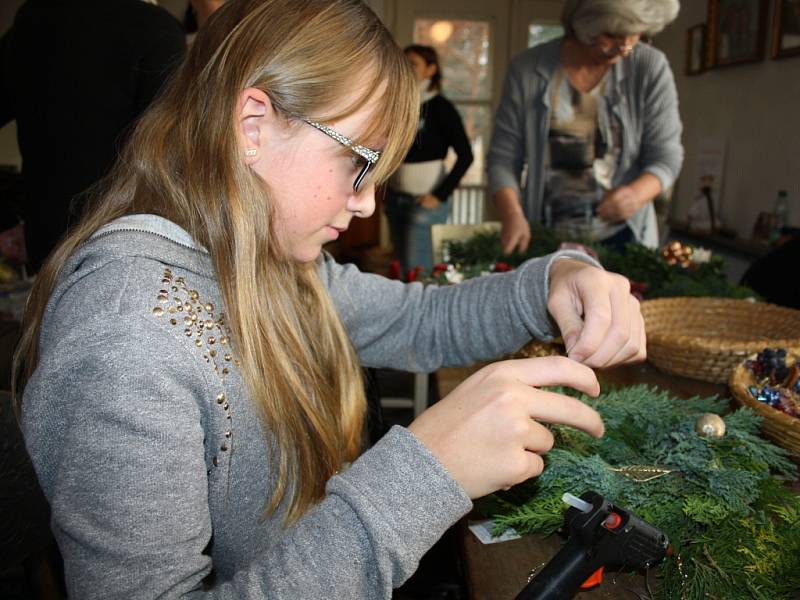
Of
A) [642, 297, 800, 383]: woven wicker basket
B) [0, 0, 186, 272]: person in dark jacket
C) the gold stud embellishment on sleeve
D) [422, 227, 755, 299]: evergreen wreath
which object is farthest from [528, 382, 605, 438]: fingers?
[0, 0, 186, 272]: person in dark jacket

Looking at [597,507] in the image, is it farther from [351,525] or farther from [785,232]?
[785,232]

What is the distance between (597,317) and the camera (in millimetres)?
912

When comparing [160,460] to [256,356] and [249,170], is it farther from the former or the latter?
[249,170]

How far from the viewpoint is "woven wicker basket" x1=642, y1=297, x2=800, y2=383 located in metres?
1.15

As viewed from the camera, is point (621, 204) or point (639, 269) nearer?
point (639, 269)

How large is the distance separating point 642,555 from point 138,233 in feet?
1.96

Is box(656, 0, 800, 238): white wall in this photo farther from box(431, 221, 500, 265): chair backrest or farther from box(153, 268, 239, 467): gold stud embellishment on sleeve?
box(153, 268, 239, 467): gold stud embellishment on sleeve

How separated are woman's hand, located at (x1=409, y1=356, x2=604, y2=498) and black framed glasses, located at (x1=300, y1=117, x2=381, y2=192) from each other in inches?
12.2

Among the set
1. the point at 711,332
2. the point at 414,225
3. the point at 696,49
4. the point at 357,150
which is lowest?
the point at 414,225

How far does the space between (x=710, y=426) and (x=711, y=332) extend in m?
0.69

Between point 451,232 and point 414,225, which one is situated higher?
point 451,232

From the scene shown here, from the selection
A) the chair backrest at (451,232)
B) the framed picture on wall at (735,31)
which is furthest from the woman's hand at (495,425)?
the framed picture on wall at (735,31)

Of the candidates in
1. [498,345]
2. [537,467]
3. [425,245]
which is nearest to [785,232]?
[425,245]

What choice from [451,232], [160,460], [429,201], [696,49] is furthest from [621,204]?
[696,49]
